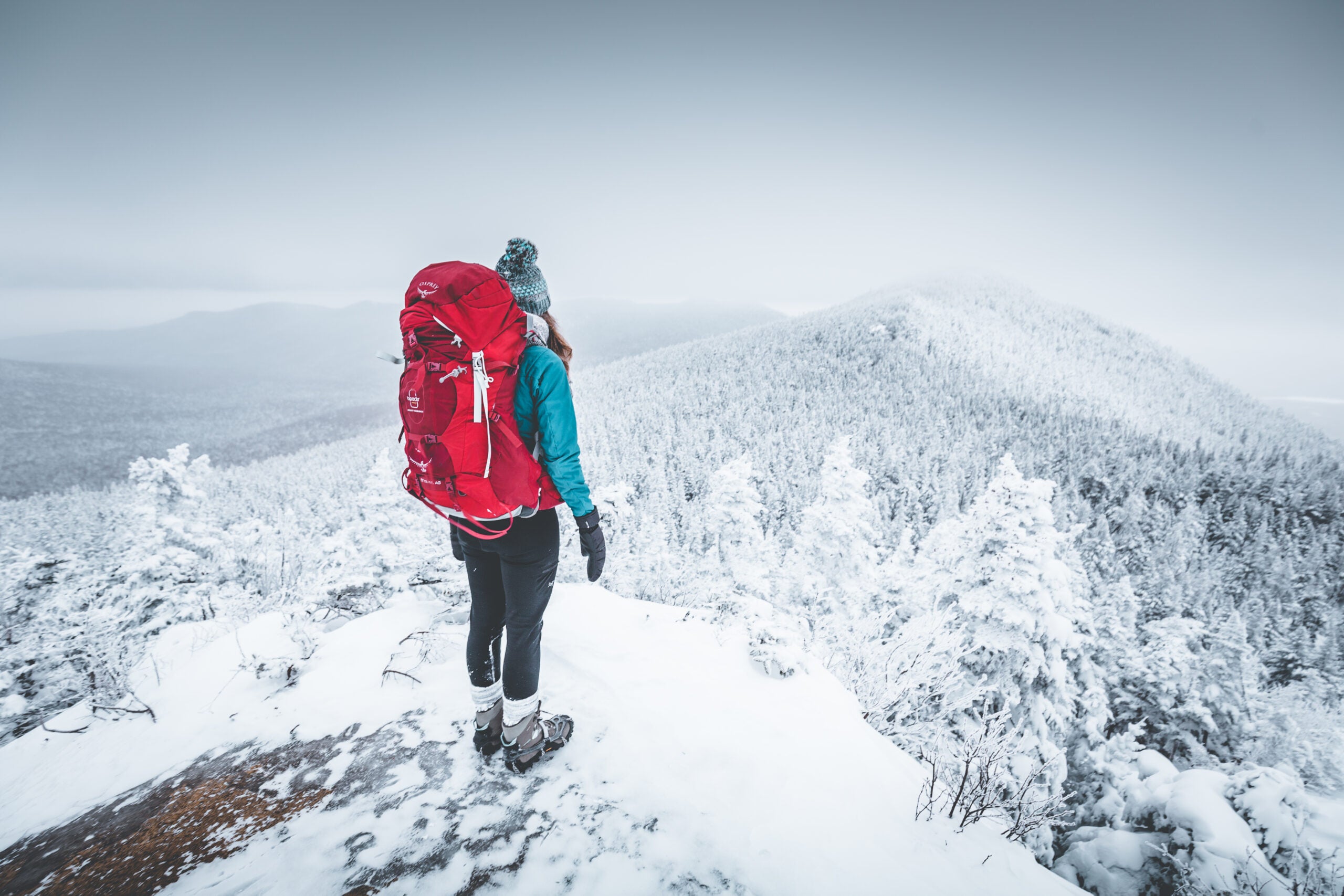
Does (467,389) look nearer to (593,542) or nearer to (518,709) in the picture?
(593,542)

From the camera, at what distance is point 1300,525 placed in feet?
205

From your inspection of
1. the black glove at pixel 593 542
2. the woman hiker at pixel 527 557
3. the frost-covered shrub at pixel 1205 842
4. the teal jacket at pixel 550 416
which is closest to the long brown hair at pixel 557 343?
the woman hiker at pixel 527 557

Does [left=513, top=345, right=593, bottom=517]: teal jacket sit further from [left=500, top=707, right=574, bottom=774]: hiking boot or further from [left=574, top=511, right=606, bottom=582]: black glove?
[left=500, top=707, right=574, bottom=774]: hiking boot

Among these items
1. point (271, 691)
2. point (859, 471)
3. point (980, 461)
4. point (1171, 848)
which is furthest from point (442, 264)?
point (980, 461)

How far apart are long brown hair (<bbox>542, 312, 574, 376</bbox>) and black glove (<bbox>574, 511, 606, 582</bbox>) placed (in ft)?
2.76

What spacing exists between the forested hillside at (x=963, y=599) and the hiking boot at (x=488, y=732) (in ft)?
6.53

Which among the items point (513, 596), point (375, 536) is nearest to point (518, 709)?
point (513, 596)

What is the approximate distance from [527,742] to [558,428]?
188cm

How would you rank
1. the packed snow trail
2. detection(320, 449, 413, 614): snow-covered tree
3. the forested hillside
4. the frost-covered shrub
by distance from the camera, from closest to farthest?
the packed snow trail, the frost-covered shrub, the forested hillside, detection(320, 449, 413, 614): snow-covered tree

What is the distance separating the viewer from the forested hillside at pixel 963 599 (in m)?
4.29

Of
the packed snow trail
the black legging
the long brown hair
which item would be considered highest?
the long brown hair

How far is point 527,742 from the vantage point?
2742mm

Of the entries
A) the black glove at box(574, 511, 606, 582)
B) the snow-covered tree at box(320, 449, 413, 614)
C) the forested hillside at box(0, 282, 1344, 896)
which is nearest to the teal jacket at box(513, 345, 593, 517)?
the black glove at box(574, 511, 606, 582)

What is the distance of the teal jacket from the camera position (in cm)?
232
